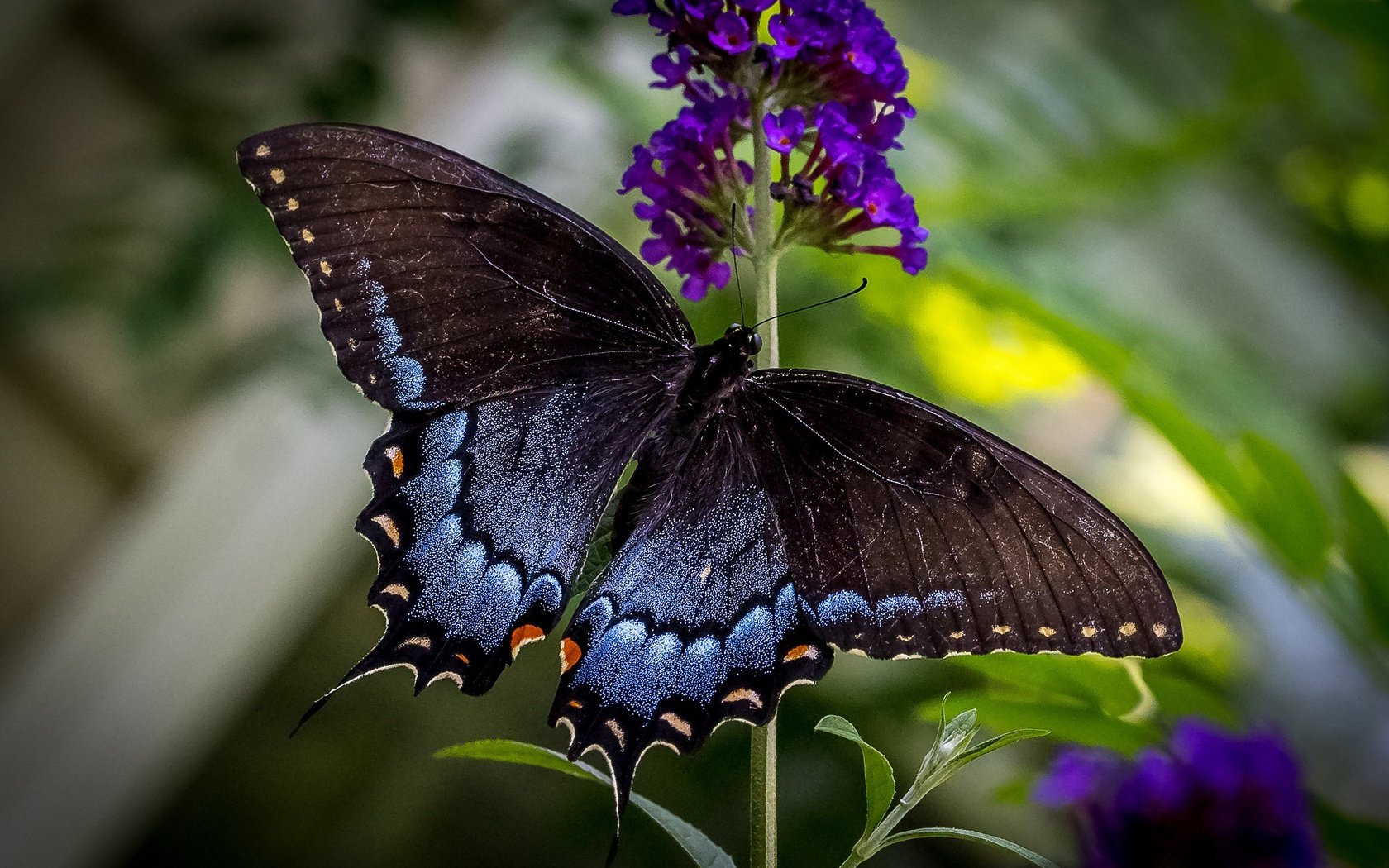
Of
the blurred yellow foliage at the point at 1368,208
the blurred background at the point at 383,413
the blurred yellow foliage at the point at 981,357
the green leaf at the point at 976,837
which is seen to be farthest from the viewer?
the blurred yellow foliage at the point at 1368,208

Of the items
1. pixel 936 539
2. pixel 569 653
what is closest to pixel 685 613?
pixel 569 653

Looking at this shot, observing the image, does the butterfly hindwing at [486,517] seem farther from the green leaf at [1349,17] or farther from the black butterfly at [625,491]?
the green leaf at [1349,17]

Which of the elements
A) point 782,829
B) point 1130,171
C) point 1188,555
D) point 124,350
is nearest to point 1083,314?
point 1188,555

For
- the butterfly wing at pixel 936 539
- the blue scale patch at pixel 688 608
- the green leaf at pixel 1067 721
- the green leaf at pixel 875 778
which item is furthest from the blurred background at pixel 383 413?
the green leaf at pixel 875 778

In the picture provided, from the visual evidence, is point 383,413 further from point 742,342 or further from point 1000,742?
point 1000,742

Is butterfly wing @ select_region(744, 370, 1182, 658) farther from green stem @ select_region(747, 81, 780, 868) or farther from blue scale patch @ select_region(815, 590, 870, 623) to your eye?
green stem @ select_region(747, 81, 780, 868)

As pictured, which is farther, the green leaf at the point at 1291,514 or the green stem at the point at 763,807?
the green leaf at the point at 1291,514

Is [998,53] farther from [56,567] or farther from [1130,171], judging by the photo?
[56,567]
